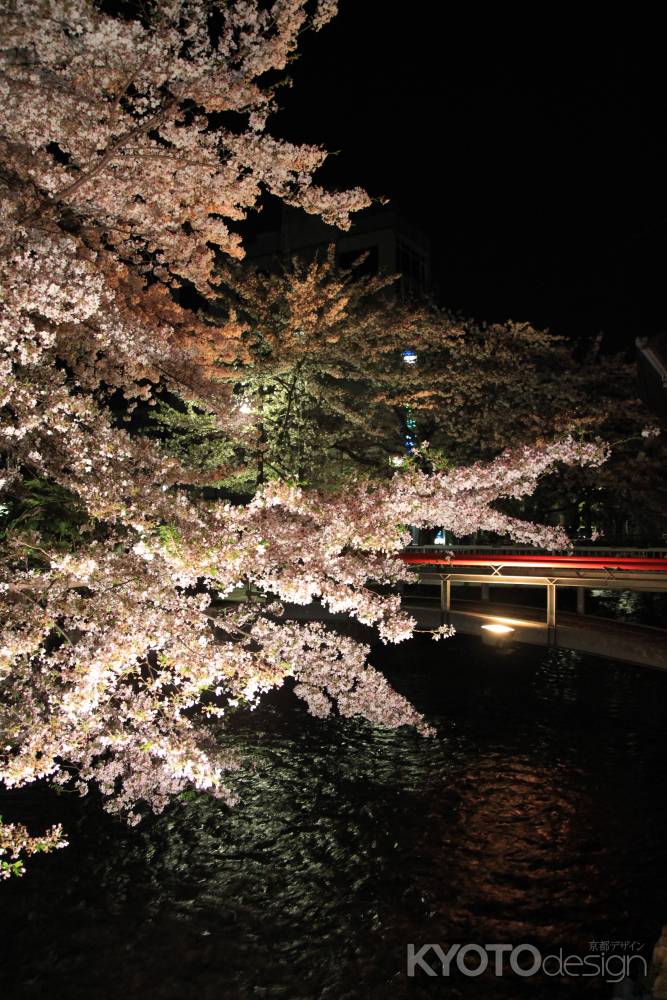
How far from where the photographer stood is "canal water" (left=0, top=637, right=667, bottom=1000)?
24.9 ft

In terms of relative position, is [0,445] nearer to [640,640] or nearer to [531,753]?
[531,753]

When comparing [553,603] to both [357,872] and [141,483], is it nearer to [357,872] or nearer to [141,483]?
[357,872]

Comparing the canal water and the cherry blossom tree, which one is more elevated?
the cherry blossom tree

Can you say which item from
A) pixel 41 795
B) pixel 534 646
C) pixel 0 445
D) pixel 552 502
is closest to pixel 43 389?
pixel 0 445

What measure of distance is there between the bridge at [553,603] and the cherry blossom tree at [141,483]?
770cm

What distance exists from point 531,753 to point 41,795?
8543 millimetres

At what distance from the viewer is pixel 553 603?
2142cm

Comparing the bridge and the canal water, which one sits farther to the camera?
the bridge

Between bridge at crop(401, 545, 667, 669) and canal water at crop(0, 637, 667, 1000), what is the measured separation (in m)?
5.07

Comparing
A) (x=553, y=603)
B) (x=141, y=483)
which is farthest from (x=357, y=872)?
(x=553, y=603)

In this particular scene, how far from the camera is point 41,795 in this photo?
11516mm

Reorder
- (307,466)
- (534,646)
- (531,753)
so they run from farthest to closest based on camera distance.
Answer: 1. (307,466)
2. (534,646)
3. (531,753)

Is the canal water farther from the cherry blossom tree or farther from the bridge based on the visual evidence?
the bridge

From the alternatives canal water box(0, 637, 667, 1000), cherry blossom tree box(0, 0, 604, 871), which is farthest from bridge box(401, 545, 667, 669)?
cherry blossom tree box(0, 0, 604, 871)
